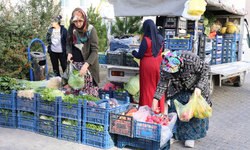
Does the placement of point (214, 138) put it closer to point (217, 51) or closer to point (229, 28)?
point (217, 51)

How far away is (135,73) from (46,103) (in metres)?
2.95

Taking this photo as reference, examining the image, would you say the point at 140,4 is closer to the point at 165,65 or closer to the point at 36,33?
the point at 36,33

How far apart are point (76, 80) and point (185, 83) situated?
80.4 inches

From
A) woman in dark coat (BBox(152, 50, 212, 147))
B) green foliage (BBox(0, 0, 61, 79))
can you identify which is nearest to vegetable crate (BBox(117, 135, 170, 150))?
woman in dark coat (BBox(152, 50, 212, 147))

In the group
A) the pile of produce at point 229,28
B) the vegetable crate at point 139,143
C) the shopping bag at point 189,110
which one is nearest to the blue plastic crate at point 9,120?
the vegetable crate at point 139,143

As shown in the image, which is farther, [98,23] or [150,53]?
[98,23]

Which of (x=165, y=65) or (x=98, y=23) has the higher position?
(x=98, y=23)

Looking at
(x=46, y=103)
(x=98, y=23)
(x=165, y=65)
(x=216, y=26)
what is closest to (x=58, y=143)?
(x=46, y=103)

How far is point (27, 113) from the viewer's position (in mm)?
4730

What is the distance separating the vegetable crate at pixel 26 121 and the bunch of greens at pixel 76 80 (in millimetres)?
869

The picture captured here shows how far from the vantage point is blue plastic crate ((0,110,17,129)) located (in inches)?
189

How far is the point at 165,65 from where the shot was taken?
12.3ft

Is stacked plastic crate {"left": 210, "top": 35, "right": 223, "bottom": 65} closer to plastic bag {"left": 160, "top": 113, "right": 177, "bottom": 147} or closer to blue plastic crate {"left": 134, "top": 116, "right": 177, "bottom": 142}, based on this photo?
plastic bag {"left": 160, "top": 113, "right": 177, "bottom": 147}

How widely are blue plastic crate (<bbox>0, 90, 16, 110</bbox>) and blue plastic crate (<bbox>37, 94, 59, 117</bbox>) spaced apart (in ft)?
1.80
